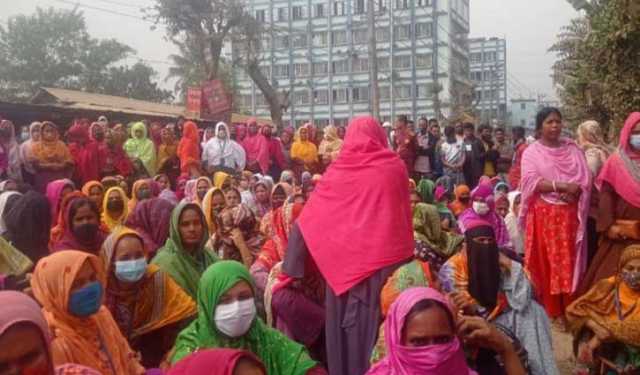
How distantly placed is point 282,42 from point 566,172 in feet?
191

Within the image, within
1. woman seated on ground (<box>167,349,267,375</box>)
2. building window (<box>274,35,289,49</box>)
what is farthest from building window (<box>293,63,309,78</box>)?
woman seated on ground (<box>167,349,267,375</box>)

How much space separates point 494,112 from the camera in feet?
239

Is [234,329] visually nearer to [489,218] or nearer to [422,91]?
[489,218]

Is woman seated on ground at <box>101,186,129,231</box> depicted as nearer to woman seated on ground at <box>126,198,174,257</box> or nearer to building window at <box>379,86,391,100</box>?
woman seated on ground at <box>126,198,174,257</box>

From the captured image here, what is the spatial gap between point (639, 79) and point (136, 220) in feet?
20.9

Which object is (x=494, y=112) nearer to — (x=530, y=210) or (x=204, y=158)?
(x=204, y=158)

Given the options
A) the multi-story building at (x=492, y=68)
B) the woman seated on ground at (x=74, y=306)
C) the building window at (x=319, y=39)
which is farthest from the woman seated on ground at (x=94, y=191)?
the multi-story building at (x=492, y=68)

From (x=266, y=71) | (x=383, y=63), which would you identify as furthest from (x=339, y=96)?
(x=266, y=71)

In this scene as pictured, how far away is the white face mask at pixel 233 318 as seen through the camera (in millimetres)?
3068

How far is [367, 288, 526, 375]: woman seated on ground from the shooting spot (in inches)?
97.6

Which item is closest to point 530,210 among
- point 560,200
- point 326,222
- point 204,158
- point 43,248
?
A: point 560,200

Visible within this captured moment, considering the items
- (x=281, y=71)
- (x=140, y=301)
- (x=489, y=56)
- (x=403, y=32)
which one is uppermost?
(x=403, y=32)

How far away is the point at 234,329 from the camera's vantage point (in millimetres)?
3074

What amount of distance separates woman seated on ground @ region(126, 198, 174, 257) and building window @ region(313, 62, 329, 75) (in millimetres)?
55973
